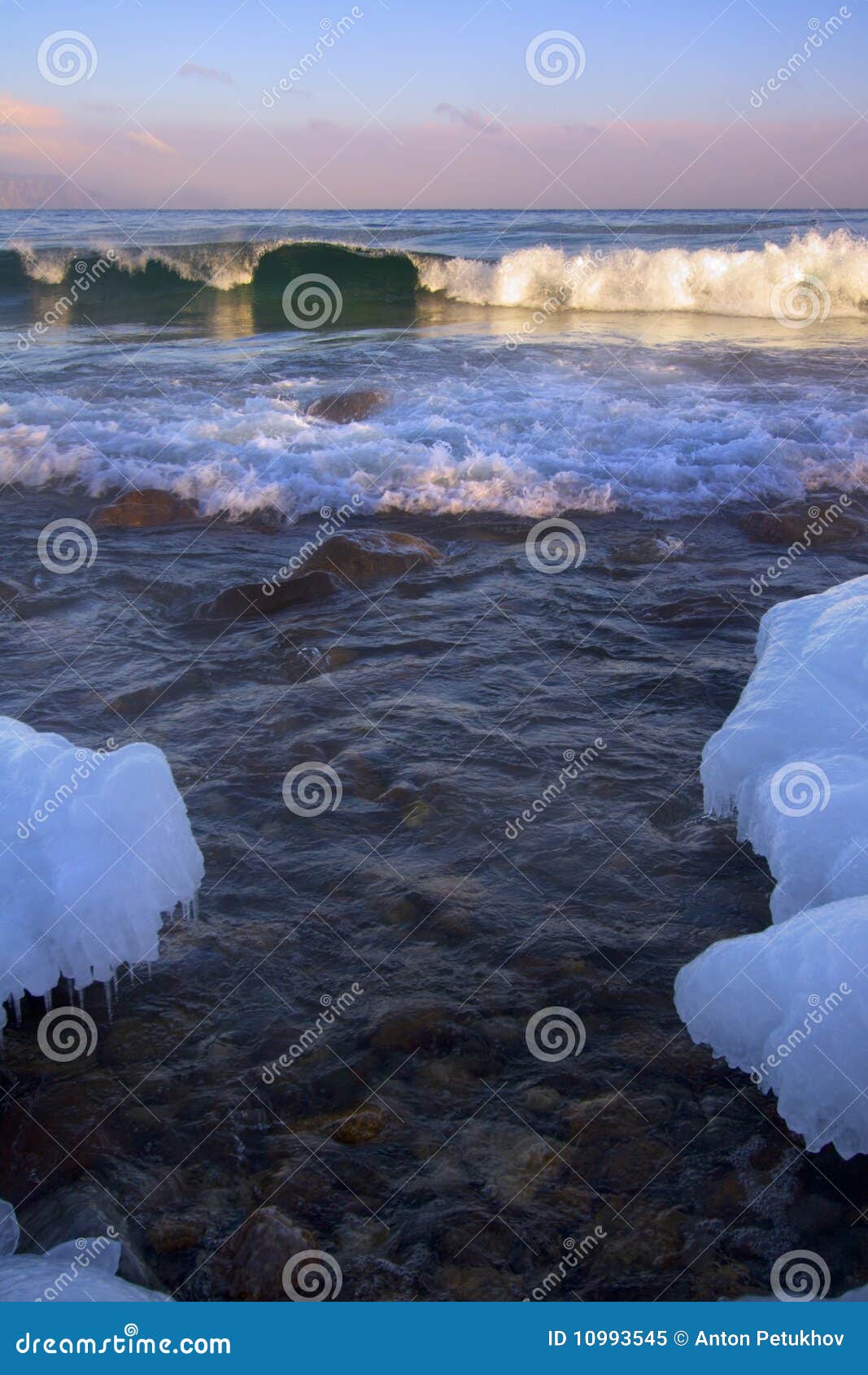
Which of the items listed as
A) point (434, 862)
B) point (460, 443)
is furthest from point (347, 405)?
point (434, 862)

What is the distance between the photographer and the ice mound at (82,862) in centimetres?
328

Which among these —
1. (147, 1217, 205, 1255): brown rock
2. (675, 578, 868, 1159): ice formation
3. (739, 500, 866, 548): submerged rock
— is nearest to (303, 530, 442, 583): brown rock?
(739, 500, 866, 548): submerged rock

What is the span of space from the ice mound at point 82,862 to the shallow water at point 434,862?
0.33 meters

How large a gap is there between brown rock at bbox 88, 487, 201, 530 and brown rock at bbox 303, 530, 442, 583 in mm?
1610

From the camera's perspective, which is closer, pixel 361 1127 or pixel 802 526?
pixel 361 1127

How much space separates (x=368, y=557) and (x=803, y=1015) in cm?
500

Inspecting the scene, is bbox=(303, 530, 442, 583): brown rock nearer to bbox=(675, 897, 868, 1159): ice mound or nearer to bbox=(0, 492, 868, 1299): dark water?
bbox=(0, 492, 868, 1299): dark water

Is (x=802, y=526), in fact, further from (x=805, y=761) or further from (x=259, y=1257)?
(x=259, y=1257)

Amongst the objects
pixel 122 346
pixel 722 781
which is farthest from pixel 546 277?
pixel 722 781

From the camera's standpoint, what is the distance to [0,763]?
3.59m

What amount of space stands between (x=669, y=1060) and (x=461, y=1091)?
703 mm

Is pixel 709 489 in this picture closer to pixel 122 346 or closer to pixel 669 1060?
pixel 669 1060

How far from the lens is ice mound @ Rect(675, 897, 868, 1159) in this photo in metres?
2.90

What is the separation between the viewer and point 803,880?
3.62m
